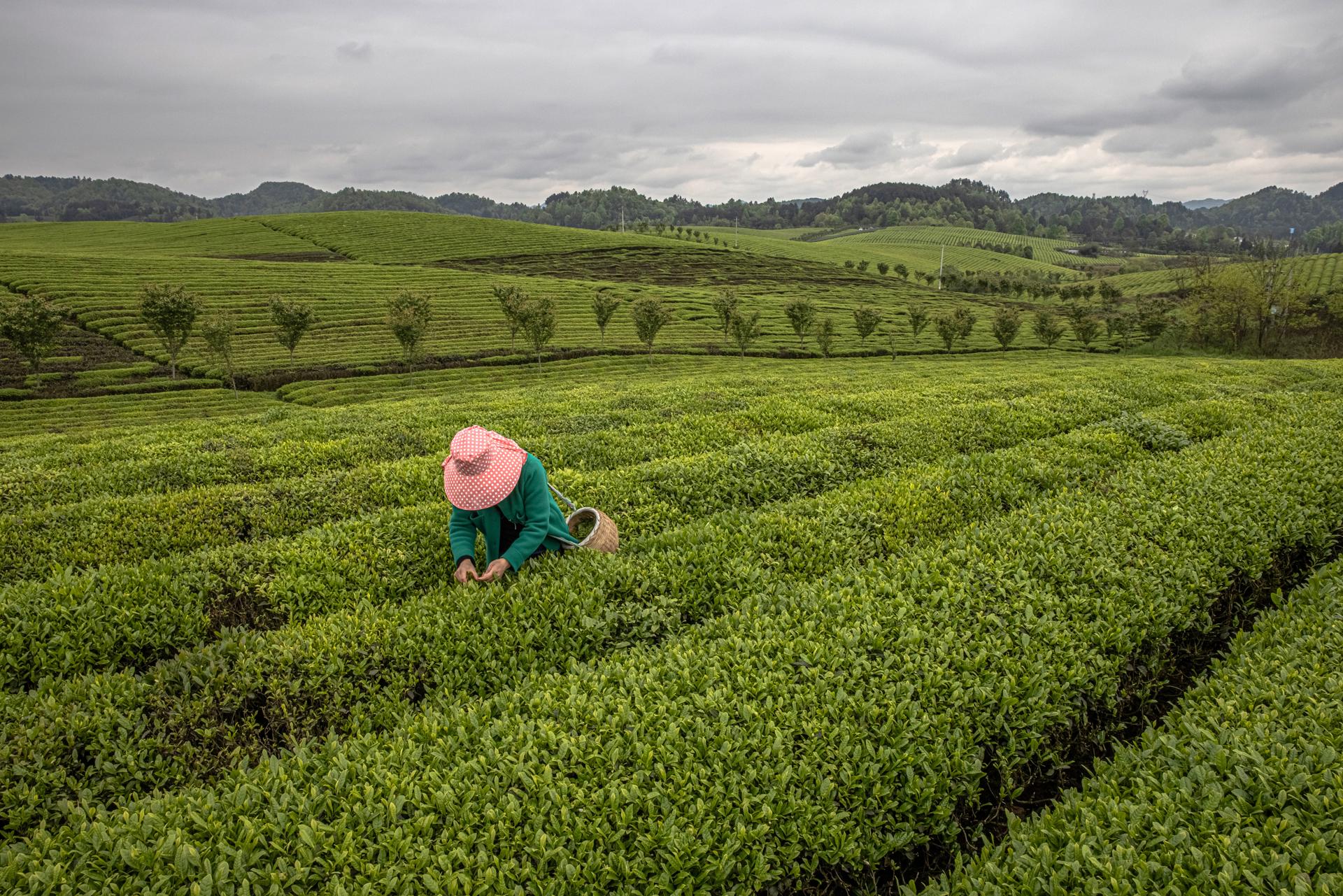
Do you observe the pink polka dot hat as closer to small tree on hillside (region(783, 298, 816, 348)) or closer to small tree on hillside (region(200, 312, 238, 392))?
small tree on hillside (region(200, 312, 238, 392))

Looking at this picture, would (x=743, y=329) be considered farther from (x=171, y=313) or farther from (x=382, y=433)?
(x=382, y=433)

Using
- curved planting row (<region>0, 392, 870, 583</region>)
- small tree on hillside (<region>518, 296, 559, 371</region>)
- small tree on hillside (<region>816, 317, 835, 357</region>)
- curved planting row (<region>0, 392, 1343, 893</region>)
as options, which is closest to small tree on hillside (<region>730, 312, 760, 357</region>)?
small tree on hillside (<region>816, 317, 835, 357</region>)

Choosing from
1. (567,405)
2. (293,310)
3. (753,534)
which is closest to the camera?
(753,534)

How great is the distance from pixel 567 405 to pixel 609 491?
1035cm

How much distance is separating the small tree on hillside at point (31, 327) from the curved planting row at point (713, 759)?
211 feet

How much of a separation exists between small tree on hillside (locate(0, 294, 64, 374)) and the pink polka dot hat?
63485mm

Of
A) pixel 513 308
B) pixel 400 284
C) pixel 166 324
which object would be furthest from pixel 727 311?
pixel 400 284

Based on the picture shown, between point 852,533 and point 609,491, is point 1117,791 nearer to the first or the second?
point 852,533

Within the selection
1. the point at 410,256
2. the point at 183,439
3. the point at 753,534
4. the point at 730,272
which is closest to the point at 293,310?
the point at 183,439

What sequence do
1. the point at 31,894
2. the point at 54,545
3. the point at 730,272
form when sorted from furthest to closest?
the point at 730,272
the point at 54,545
the point at 31,894

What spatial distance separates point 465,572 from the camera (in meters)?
8.04

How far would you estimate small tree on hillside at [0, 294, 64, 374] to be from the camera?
4872 centimetres

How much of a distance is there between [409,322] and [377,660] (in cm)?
5729

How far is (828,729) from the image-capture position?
541 cm
